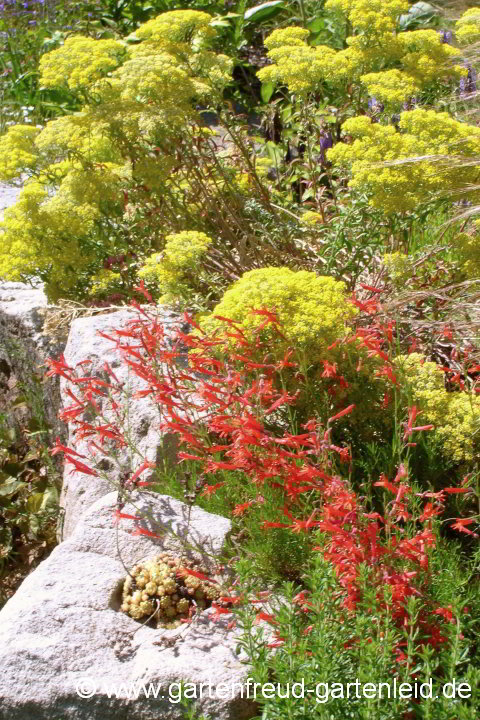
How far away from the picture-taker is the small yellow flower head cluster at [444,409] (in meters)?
2.60

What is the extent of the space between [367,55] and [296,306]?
4.84 feet

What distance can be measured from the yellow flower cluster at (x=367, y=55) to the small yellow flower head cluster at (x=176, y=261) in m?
0.88

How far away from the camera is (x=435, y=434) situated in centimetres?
265

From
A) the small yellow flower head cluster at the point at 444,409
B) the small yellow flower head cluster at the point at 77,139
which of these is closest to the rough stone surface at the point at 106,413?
the small yellow flower head cluster at the point at 77,139

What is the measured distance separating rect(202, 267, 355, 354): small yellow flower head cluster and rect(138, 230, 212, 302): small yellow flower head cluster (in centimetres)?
38

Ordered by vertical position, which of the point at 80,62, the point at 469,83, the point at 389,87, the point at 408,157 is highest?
the point at 80,62

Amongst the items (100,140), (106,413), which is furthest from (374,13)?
(106,413)

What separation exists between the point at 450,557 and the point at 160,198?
2.21m

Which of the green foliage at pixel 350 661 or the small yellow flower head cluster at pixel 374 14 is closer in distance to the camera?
the green foliage at pixel 350 661

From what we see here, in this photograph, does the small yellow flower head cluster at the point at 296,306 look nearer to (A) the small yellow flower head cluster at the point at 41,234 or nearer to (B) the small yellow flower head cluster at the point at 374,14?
(A) the small yellow flower head cluster at the point at 41,234

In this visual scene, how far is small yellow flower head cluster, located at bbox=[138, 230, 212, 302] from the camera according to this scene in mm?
3119

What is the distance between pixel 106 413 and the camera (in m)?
3.32

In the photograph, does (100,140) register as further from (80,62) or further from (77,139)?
(80,62)

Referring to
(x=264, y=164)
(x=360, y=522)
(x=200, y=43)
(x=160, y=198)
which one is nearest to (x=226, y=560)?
(x=360, y=522)
